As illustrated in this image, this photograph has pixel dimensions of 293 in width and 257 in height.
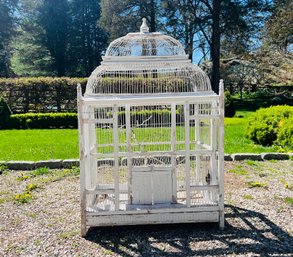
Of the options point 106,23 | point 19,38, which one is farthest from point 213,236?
point 19,38

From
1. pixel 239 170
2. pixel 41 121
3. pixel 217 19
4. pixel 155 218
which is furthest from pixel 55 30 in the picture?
pixel 155 218

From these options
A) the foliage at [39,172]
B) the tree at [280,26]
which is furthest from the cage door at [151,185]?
the tree at [280,26]

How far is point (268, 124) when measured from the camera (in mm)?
10016

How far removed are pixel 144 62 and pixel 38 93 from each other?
14.1m

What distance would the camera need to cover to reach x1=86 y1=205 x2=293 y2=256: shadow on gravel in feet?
12.2

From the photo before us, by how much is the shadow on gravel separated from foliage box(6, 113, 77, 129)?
11.3 meters

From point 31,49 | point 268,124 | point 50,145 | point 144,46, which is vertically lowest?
point 50,145

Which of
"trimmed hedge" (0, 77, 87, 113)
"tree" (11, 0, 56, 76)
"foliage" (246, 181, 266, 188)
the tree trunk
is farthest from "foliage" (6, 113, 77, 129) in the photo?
"tree" (11, 0, 56, 76)

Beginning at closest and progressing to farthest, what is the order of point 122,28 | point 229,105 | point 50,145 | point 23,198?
point 23,198 → point 50,145 → point 229,105 → point 122,28

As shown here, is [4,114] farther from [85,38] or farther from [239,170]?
[85,38]

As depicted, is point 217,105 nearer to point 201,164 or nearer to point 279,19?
point 201,164

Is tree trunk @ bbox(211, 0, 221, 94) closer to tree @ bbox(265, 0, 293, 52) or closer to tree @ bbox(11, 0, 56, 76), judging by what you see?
tree @ bbox(265, 0, 293, 52)

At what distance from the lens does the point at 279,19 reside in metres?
20.8

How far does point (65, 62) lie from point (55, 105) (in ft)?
58.4
